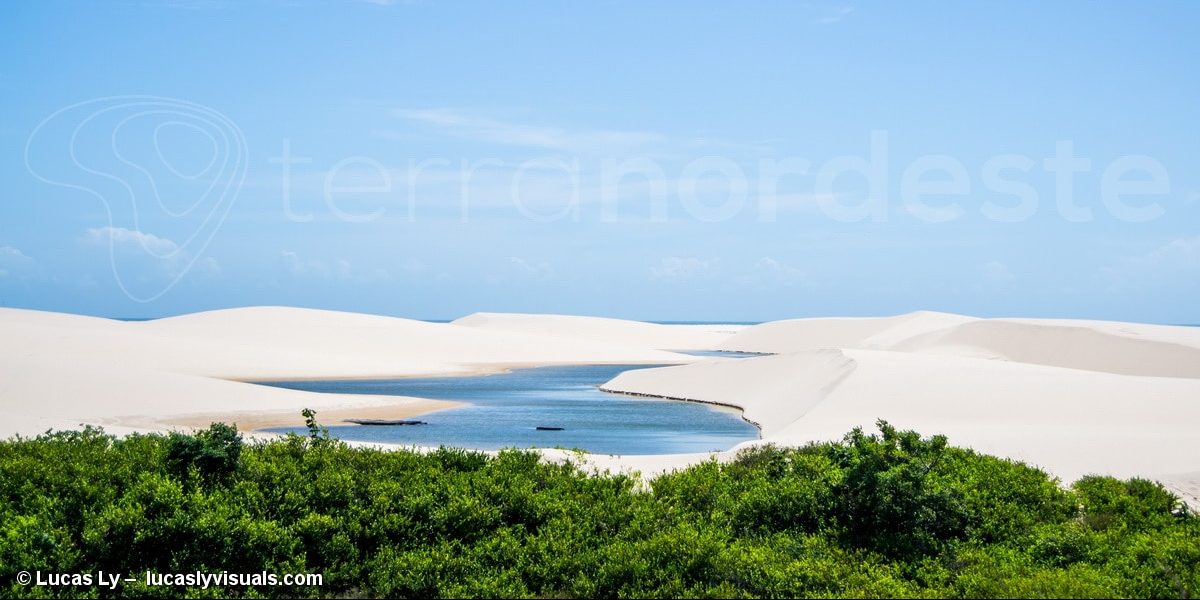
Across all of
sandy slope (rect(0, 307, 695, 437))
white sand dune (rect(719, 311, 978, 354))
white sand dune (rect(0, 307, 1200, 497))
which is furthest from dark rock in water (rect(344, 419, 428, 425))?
white sand dune (rect(719, 311, 978, 354))

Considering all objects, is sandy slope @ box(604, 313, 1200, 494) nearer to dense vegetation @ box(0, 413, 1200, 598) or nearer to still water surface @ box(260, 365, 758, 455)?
still water surface @ box(260, 365, 758, 455)

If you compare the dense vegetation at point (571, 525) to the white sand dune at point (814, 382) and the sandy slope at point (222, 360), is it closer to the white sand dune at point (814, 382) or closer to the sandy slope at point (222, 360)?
the white sand dune at point (814, 382)

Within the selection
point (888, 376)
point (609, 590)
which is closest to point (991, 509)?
point (609, 590)

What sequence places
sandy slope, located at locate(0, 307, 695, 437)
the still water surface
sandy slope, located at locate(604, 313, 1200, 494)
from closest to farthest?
sandy slope, located at locate(604, 313, 1200, 494) < the still water surface < sandy slope, located at locate(0, 307, 695, 437)

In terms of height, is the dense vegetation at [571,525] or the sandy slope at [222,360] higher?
the sandy slope at [222,360]

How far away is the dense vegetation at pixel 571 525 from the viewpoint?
9.33 meters

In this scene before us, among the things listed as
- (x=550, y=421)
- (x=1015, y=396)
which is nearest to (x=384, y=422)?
(x=550, y=421)

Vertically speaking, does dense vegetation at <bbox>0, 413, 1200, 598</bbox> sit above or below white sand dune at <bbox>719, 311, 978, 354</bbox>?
below

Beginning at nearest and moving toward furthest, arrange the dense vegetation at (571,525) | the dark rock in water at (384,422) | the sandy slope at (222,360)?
the dense vegetation at (571,525) → the dark rock in water at (384,422) → the sandy slope at (222,360)

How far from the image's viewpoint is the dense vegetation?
30.6 feet

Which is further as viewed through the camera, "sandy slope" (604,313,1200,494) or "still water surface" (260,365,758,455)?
"still water surface" (260,365,758,455)

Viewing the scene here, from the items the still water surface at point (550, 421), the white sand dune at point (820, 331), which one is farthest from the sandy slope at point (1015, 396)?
the white sand dune at point (820, 331)

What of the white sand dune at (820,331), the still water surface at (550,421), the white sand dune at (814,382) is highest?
the white sand dune at (820,331)

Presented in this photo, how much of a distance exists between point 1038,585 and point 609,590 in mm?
3891
